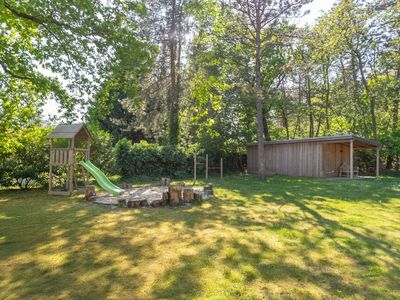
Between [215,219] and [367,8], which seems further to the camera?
[367,8]

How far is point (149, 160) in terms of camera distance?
15695 millimetres

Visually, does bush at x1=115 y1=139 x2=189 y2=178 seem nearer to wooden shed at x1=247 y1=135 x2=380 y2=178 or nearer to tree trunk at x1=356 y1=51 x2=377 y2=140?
wooden shed at x1=247 y1=135 x2=380 y2=178

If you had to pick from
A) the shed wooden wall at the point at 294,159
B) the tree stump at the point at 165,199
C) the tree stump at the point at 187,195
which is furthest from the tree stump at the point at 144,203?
the shed wooden wall at the point at 294,159

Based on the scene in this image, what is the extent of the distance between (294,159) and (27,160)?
45.7 ft

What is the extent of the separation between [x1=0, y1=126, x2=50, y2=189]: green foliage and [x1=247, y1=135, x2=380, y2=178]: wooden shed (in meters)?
13.0

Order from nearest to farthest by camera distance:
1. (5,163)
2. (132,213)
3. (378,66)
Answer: (132,213)
(5,163)
(378,66)

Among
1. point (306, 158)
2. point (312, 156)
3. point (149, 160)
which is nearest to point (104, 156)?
point (149, 160)

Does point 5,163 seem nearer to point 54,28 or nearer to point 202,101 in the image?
point 54,28

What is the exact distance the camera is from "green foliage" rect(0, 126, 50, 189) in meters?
10.6

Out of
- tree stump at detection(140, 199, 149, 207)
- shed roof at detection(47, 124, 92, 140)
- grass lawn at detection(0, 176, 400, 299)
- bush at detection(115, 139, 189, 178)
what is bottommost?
grass lawn at detection(0, 176, 400, 299)

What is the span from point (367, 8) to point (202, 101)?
1385 cm

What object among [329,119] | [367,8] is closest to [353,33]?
[367,8]

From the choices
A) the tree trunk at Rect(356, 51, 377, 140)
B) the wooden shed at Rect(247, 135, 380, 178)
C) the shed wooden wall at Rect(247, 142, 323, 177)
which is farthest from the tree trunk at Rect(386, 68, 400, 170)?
the shed wooden wall at Rect(247, 142, 323, 177)

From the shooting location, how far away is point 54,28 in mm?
6984
